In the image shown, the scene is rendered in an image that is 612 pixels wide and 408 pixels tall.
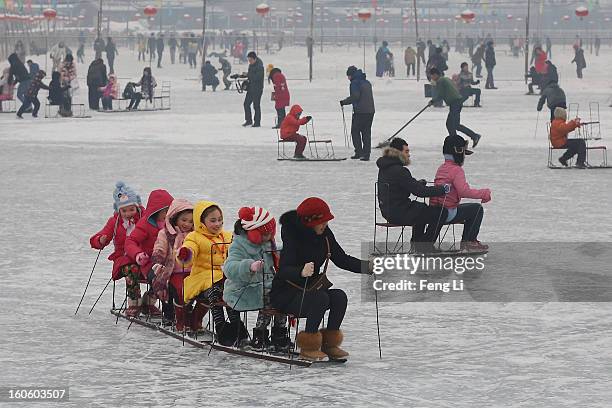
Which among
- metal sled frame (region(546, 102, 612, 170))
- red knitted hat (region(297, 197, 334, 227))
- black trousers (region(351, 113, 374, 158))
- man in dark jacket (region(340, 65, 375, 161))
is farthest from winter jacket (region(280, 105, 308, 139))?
red knitted hat (region(297, 197, 334, 227))

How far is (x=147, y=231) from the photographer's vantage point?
825cm

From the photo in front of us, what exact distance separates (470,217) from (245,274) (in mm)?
4084

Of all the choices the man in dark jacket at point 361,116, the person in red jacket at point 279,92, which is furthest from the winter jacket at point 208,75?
the man in dark jacket at point 361,116

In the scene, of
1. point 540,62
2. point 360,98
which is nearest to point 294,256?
point 360,98

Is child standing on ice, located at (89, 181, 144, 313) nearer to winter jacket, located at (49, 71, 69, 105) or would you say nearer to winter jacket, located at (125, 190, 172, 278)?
winter jacket, located at (125, 190, 172, 278)

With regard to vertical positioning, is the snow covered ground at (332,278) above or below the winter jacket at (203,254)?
below

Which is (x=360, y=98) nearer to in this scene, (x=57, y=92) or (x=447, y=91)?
(x=447, y=91)

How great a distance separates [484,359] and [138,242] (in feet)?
7.42

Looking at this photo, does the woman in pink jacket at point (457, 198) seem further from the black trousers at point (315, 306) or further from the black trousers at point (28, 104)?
the black trousers at point (28, 104)

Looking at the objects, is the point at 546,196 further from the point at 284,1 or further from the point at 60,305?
the point at 284,1

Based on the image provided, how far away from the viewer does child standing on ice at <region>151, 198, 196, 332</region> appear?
7918 millimetres

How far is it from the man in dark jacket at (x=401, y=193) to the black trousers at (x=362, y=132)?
8806 mm

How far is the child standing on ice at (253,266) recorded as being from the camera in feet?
23.5

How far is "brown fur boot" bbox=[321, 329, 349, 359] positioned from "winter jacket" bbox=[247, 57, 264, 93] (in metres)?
18.7
